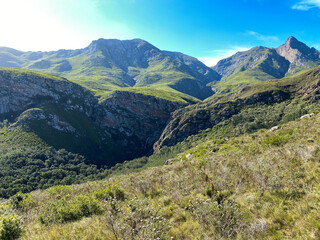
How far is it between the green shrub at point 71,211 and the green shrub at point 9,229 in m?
1.02

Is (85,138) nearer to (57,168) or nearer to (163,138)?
(57,168)

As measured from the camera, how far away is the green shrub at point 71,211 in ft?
22.9

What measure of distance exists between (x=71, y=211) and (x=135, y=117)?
160 meters

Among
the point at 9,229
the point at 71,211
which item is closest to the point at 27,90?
the point at 71,211

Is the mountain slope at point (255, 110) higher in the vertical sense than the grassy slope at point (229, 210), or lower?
higher

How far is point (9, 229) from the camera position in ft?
18.5

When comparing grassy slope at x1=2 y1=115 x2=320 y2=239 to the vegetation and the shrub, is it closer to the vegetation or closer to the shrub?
the shrub

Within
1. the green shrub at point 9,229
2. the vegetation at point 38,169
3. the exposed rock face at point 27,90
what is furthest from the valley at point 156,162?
the exposed rock face at point 27,90

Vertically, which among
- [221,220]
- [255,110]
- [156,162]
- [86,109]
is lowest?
[156,162]

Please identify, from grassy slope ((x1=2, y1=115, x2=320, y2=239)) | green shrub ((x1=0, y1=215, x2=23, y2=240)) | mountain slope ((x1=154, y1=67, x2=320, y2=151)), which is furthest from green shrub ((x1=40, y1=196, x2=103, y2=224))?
mountain slope ((x1=154, y1=67, x2=320, y2=151))

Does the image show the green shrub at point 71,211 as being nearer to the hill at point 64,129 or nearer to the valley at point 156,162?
the valley at point 156,162

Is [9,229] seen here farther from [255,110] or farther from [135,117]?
[135,117]

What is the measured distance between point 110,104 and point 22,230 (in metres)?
163

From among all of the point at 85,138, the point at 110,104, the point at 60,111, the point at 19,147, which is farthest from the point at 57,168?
the point at 110,104
